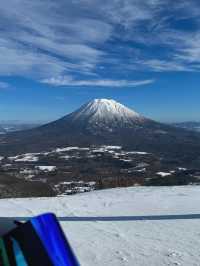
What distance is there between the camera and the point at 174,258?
23.1 feet

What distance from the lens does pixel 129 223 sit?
9.82 metres

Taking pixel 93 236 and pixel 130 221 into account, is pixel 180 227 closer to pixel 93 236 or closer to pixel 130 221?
pixel 130 221

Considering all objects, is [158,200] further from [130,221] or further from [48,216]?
[48,216]

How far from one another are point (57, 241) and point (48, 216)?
0.29 metres

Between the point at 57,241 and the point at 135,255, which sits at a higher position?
the point at 57,241

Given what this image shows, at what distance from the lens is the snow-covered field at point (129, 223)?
724 cm

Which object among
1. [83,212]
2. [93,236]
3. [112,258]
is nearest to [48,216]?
[112,258]

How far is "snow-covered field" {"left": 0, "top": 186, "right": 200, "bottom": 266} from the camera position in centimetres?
724

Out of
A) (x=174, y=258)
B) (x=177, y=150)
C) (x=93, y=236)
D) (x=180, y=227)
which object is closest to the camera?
(x=174, y=258)

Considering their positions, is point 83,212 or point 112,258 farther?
point 83,212

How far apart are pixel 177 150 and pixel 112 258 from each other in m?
163

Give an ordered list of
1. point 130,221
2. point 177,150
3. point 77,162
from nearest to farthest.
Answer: point 130,221 → point 77,162 → point 177,150

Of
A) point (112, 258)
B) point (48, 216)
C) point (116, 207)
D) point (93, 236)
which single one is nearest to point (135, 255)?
point (112, 258)

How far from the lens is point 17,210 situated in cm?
1167
